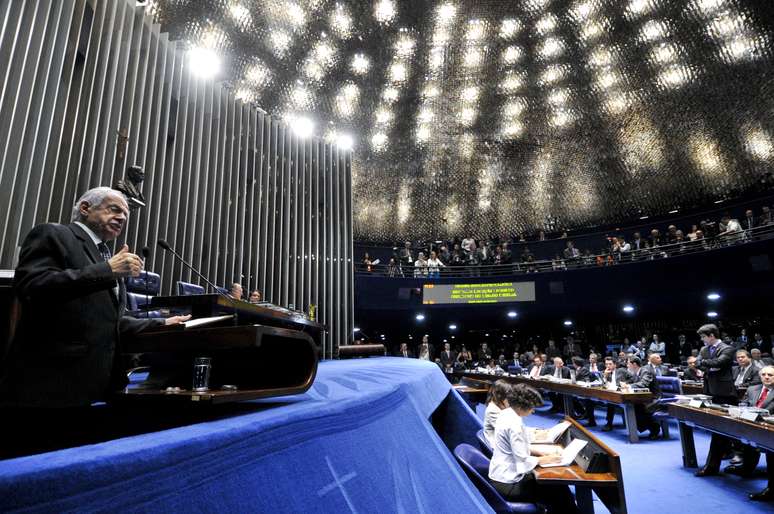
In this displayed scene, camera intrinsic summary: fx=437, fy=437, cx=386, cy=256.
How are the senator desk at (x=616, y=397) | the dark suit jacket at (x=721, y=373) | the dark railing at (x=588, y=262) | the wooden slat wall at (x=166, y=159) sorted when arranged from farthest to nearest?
1. the dark railing at (x=588, y=262)
2. the senator desk at (x=616, y=397)
3. the dark suit jacket at (x=721, y=373)
4. the wooden slat wall at (x=166, y=159)

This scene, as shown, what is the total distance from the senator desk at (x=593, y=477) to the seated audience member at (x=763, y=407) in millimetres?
1864

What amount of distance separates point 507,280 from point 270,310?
41.1ft

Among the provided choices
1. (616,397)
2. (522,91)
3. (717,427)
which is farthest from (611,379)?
(522,91)

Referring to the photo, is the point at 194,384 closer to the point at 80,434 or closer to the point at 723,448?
the point at 80,434

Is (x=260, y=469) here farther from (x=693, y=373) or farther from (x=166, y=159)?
(x=693, y=373)

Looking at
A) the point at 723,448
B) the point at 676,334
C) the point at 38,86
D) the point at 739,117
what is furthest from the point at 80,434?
the point at 676,334

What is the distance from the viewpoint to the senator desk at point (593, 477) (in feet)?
7.90

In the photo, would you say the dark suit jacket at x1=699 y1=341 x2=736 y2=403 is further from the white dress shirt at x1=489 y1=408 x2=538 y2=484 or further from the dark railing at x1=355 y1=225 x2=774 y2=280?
the dark railing at x1=355 y1=225 x2=774 y2=280

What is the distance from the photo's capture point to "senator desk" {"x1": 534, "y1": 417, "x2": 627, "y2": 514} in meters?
2.41

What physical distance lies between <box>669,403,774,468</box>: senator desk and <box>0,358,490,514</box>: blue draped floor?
304 centimetres

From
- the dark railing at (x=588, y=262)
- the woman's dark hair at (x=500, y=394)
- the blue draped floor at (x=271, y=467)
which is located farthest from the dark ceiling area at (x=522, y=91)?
the blue draped floor at (x=271, y=467)

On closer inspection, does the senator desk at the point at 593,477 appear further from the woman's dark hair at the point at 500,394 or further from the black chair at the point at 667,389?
the black chair at the point at 667,389

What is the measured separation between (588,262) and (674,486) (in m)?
12.0

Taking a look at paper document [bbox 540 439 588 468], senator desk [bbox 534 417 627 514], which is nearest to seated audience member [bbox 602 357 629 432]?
paper document [bbox 540 439 588 468]
